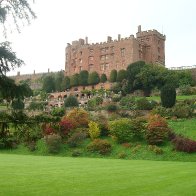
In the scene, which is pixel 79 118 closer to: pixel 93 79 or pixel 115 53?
pixel 93 79

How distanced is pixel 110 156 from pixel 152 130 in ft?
15.7

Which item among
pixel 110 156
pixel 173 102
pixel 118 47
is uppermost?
pixel 118 47

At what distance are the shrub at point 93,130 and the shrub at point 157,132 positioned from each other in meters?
4.87

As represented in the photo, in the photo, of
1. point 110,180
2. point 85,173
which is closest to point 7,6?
point 110,180

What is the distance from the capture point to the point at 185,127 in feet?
136

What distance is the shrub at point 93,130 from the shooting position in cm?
4016

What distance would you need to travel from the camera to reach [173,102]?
49500mm

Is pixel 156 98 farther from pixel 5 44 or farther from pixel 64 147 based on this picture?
pixel 5 44

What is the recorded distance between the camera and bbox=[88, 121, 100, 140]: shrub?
40156 millimetres

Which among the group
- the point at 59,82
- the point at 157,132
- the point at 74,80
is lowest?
the point at 157,132

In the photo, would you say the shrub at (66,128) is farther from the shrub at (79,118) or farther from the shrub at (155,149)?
the shrub at (155,149)

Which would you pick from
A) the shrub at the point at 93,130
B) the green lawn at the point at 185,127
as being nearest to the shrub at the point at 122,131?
the shrub at the point at 93,130

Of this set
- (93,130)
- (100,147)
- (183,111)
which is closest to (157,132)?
(100,147)

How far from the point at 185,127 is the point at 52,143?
12.9m
